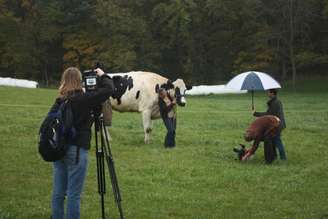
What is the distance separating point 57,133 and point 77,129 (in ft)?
1.07

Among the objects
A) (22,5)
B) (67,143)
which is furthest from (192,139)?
(22,5)

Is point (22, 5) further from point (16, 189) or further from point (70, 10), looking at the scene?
point (16, 189)

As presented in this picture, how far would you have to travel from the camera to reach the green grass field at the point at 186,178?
10.5 meters

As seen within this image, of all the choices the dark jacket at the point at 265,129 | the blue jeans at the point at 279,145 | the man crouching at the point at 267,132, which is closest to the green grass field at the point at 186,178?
the blue jeans at the point at 279,145

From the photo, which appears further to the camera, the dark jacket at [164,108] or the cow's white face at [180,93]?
the cow's white face at [180,93]

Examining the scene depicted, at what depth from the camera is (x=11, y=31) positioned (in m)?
69.6

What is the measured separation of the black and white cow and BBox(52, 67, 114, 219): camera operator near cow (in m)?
10.3

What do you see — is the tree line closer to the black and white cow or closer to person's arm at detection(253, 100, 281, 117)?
the black and white cow

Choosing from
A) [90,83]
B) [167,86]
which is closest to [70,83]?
[90,83]

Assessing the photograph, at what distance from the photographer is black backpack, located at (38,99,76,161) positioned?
7.65 metres

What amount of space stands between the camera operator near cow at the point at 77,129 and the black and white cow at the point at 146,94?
33.7ft

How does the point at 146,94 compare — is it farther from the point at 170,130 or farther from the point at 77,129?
the point at 77,129

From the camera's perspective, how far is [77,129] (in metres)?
7.90

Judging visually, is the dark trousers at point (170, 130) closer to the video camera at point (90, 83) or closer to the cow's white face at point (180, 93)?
the cow's white face at point (180, 93)
